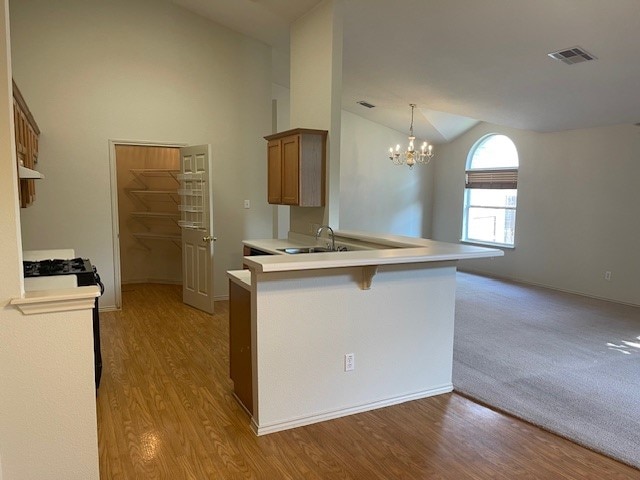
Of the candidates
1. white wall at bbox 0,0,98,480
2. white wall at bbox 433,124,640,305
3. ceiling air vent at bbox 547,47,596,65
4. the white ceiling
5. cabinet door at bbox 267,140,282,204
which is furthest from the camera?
white wall at bbox 433,124,640,305

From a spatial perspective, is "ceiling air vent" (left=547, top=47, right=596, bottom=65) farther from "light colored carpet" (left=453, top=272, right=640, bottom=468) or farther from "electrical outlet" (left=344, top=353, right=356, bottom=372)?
"electrical outlet" (left=344, top=353, right=356, bottom=372)

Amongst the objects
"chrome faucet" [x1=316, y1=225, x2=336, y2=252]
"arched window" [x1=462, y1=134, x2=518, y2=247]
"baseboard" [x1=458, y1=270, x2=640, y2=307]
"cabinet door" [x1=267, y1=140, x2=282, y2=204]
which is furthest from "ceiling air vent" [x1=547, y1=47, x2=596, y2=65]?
"baseboard" [x1=458, y1=270, x2=640, y2=307]

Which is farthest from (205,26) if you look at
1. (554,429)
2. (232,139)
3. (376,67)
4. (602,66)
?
(554,429)

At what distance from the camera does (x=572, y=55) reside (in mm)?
4340

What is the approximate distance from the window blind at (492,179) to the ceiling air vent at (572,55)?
3.24m

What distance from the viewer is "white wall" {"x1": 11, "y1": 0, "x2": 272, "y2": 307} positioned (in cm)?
500

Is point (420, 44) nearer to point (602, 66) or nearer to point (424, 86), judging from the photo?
point (424, 86)

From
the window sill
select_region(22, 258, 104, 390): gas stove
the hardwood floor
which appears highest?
select_region(22, 258, 104, 390): gas stove

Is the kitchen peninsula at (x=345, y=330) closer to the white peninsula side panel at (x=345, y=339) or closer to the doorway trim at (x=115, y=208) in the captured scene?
the white peninsula side panel at (x=345, y=339)

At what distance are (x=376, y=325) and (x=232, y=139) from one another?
3818 mm

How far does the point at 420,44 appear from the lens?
478 centimetres

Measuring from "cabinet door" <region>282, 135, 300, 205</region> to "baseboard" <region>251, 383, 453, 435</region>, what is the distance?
215cm

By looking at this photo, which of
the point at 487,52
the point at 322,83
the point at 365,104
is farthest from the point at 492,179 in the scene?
the point at 322,83

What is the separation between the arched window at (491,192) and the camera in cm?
774
